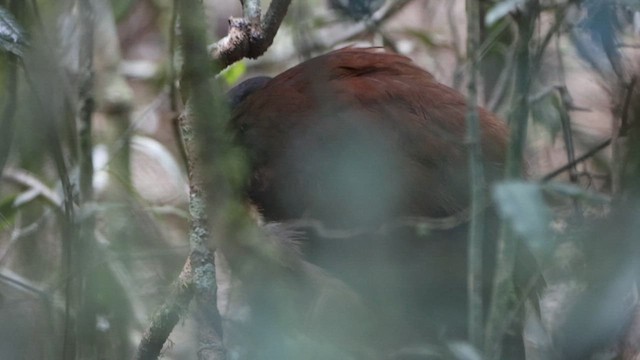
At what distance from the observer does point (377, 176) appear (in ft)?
6.23

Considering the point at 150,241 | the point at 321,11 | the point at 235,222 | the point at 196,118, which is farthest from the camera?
the point at 321,11

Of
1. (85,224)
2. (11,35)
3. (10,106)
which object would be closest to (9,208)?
(85,224)

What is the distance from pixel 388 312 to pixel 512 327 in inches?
9.5

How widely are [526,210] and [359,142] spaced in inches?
31.4

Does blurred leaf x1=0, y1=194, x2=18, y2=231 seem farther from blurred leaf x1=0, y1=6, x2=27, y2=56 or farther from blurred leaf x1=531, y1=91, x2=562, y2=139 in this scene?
blurred leaf x1=531, y1=91, x2=562, y2=139

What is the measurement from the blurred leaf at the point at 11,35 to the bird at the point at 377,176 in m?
0.70

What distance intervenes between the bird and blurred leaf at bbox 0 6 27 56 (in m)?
0.70

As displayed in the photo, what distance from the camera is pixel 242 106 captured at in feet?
7.84

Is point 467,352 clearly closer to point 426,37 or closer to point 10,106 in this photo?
point 10,106

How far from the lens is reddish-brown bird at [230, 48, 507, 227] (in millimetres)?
1941

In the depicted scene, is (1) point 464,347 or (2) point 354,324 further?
(2) point 354,324

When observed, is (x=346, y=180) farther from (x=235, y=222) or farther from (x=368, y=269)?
(x=235, y=222)

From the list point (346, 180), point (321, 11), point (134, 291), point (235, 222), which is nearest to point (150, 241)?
point (134, 291)

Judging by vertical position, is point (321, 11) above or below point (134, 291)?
above
